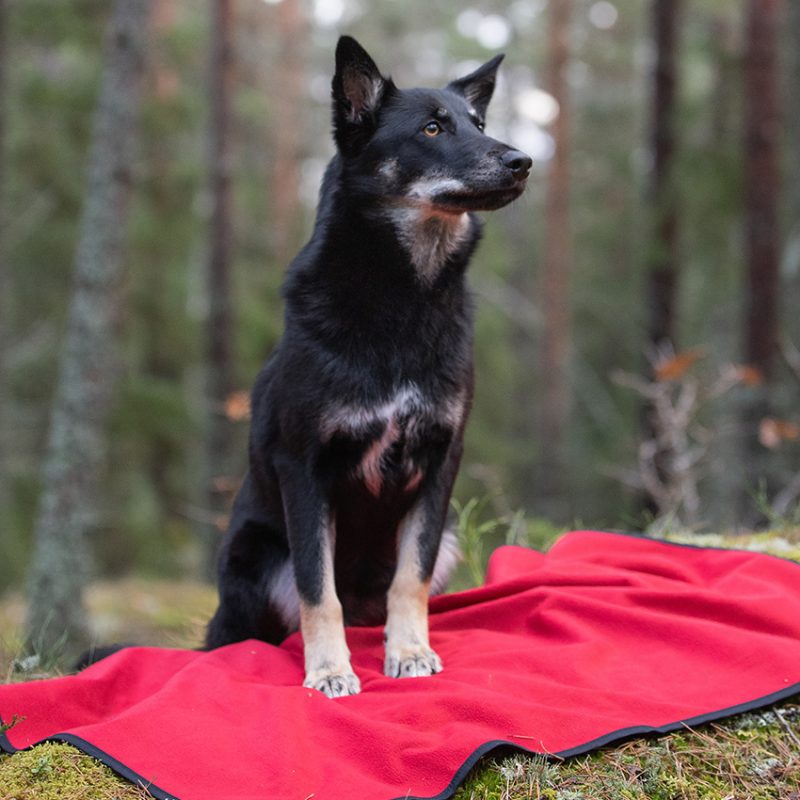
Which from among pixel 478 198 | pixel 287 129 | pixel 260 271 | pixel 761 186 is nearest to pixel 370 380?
pixel 478 198

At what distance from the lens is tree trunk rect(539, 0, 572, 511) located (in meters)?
16.6

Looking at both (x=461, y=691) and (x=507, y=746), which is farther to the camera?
(x=461, y=691)

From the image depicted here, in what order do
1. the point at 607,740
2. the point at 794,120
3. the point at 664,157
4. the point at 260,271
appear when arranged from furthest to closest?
the point at 260,271 < the point at 664,157 < the point at 794,120 < the point at 607,740

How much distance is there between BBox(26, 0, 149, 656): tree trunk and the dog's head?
3.96 metres

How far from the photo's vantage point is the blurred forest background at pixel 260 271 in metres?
7.05

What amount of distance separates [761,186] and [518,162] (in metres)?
8.12

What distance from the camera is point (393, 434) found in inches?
134

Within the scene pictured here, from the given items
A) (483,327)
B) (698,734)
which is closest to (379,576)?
(698,734)

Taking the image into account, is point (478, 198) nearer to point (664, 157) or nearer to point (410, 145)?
point (410, 145)

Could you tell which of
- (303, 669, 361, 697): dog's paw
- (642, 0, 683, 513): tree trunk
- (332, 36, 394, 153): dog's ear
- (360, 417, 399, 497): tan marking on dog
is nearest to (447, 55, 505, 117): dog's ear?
(332, 36, 394, 153): dog's ear

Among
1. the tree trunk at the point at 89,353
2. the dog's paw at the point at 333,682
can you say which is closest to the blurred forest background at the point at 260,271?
the tree trunk at the point at 89,353

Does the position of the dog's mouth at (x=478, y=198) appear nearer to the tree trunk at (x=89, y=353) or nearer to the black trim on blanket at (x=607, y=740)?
the black trim on blanket at (x=607, y=740)

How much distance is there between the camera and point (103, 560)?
1520 cm

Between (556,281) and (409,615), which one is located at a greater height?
(556,281)
